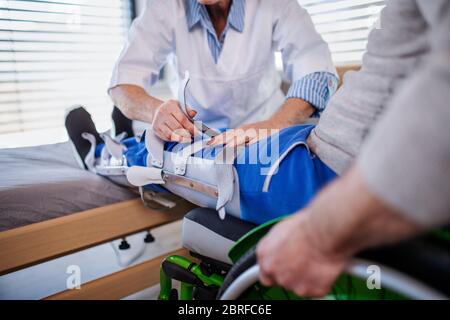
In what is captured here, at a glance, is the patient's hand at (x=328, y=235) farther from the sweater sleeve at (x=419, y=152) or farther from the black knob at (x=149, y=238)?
the black knob at (x=149, y=238)

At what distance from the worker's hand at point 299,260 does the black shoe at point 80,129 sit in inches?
35.4

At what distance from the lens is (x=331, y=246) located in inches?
11.9

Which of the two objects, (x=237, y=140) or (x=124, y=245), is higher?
(x=237, y=140)

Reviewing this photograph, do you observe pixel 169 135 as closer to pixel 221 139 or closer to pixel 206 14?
pixel 221 139

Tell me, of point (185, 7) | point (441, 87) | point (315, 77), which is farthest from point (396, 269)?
point (185, 7)

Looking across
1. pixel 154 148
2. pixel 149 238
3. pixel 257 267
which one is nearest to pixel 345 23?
pixel 154 148

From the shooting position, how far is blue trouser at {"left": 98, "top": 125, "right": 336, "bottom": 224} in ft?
1.77

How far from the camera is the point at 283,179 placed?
0.56 meters

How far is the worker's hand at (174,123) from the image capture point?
0.78m

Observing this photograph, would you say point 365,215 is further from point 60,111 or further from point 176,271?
point 60,111

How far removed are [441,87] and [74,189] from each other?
885 mm

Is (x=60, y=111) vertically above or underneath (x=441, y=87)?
underneath

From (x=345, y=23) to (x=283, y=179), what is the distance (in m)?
1.34

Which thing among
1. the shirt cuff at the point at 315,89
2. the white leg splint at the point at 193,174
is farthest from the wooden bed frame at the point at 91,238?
the shirt cuff at the point at 315,89
